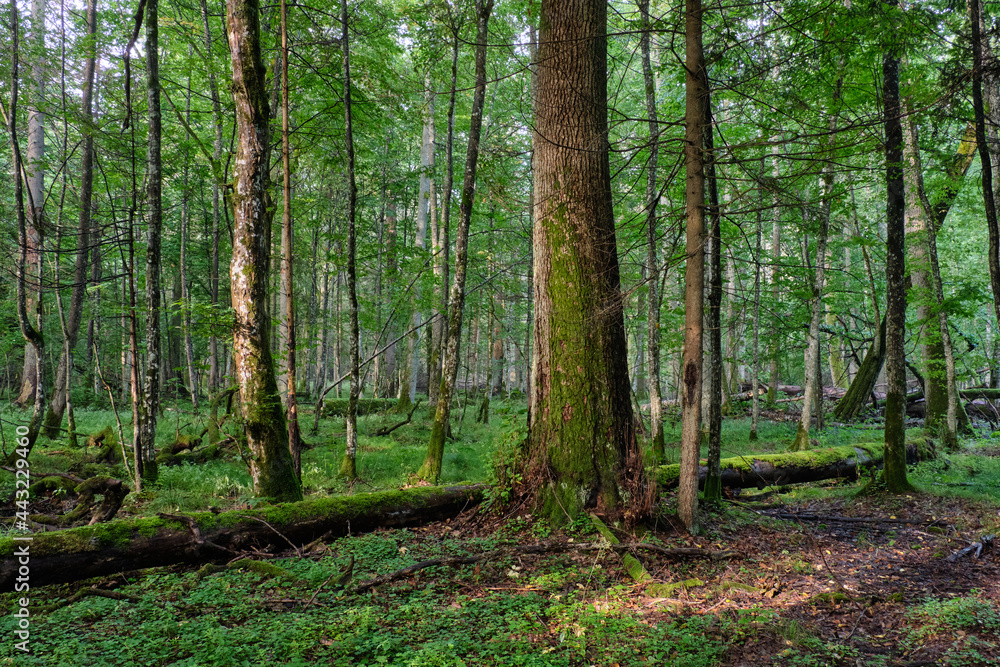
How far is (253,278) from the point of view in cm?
579

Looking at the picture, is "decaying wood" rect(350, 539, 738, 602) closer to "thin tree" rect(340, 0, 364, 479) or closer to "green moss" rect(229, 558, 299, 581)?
"green moss" rect(229, 558, 299, 581)

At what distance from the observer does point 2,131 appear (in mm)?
15516

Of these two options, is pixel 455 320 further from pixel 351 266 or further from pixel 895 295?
pixel 895 295

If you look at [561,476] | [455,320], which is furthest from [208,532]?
[455,320]

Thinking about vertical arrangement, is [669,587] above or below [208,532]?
below

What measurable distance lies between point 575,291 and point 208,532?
4.34 metres

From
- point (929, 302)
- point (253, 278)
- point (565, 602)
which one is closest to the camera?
Result: point (565, 602)

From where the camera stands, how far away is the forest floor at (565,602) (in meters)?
3.00

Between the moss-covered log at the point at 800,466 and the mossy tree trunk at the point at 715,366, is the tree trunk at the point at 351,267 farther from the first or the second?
the mossy tree trunk at the point at 715,366

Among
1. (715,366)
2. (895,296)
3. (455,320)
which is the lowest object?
(715,366)

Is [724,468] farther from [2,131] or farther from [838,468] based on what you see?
[2,131]

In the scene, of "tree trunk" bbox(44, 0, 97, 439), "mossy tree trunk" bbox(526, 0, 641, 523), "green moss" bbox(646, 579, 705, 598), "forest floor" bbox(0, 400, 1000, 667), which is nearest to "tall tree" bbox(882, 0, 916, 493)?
"forest floor" bbox(0, 400, 1000, 667)

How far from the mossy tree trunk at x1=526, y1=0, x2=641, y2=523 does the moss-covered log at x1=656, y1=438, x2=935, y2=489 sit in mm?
2613

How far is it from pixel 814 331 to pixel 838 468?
9.30 feet
